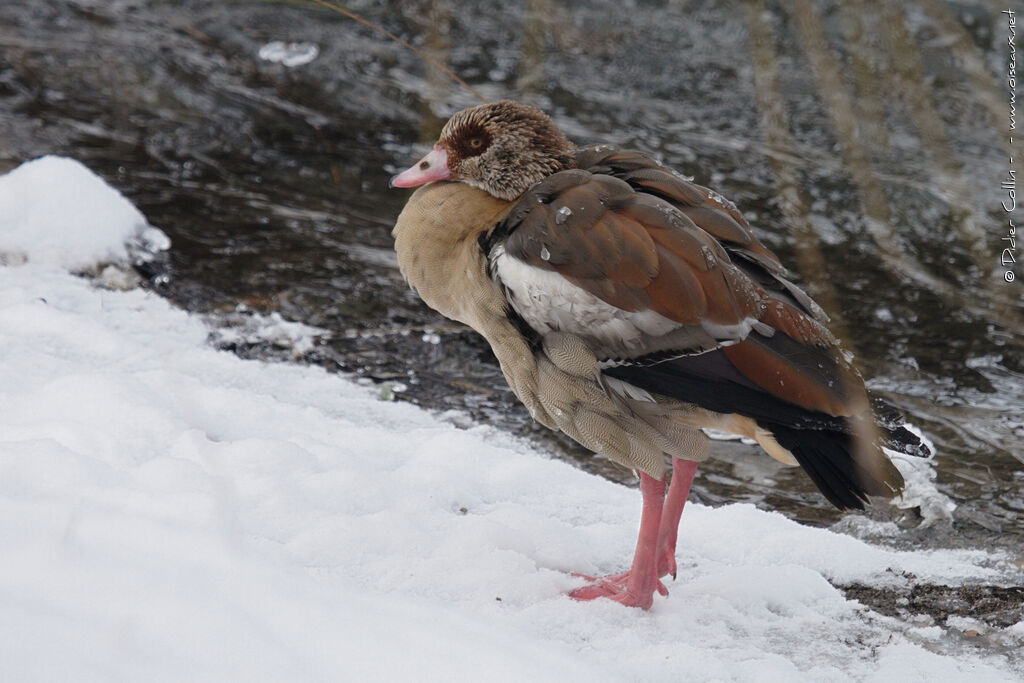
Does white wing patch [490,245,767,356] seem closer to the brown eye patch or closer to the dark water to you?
the brown eye patch

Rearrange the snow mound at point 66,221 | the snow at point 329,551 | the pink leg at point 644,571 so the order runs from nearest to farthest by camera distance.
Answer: the snow at point 329,551
the pink leg at point 644,571
the snow mound at point 66,221

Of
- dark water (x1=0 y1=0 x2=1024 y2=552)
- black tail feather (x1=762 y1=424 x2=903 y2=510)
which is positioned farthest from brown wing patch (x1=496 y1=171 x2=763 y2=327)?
dark water (x1=0 y1=0 x2=1024 y2=552)

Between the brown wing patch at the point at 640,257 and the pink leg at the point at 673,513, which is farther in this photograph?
the pink leg at the point at 673,513

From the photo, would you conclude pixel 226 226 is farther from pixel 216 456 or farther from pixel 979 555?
pixel 979 555

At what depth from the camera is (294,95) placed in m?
8.45

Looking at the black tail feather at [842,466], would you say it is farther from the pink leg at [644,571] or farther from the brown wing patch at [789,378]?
the pink leg at [644,571]

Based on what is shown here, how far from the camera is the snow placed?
244 cm

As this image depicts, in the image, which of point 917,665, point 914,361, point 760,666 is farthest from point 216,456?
point 914,361

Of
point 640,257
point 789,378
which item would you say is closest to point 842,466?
point 789,378

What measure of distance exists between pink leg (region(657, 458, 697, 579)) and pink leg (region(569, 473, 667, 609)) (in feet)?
0.40

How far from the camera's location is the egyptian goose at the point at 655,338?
330cm

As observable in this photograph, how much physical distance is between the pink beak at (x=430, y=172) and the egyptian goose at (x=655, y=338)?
1.04 feet

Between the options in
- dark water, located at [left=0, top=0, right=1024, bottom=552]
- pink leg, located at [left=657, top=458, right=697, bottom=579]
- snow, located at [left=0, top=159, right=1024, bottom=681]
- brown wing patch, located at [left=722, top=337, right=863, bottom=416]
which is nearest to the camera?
snow, located at [left=0, top=159, right=1024, bottom=681]

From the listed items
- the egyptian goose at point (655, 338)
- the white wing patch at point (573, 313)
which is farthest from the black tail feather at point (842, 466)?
the white wing patch at point (573, 313)
